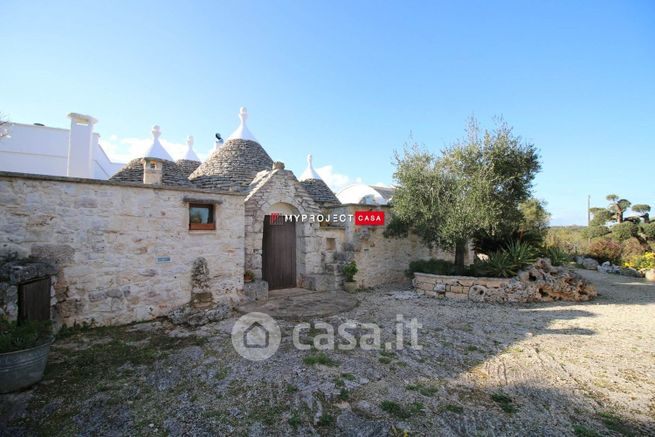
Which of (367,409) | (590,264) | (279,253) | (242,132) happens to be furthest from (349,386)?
(590,264)

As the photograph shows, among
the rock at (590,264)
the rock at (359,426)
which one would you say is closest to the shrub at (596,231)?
the rock at (590,264)

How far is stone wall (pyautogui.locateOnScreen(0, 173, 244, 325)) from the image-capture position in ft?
16.7

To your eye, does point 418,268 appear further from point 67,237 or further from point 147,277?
point 67,237

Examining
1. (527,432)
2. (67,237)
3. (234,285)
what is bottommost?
(527,432)

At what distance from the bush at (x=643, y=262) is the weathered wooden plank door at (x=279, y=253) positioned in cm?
1477

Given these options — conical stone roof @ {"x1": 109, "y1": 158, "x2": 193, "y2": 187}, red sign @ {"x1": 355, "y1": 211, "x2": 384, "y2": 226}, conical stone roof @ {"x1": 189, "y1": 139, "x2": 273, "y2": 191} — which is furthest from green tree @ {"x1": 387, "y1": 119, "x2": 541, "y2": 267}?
conical stone roof @ {"x1": 109, "y1": 158, "x2": 193, "y2": 187}

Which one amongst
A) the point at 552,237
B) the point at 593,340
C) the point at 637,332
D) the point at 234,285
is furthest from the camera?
the point at 552,237

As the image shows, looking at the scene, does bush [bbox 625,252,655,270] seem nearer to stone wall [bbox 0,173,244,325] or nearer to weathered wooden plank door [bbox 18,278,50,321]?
stone wall [bbox 0,173,244,325]

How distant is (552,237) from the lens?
58.2 ft

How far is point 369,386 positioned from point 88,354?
4091 millimetres

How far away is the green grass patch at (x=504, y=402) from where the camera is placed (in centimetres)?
322

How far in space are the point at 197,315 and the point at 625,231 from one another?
2057 centimetres

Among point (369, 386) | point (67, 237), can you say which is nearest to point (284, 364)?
point (369, 386)

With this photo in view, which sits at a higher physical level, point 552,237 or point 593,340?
point 552,237
